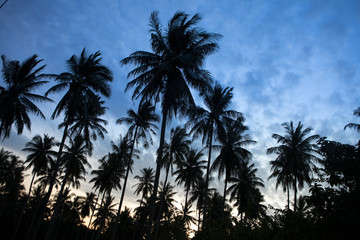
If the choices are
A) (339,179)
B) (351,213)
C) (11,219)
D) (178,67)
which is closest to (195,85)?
(178,67)

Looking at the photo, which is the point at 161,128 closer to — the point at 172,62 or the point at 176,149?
the point at 172,62

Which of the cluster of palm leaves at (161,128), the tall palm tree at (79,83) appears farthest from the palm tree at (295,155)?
the tall palm tree at (79,83)

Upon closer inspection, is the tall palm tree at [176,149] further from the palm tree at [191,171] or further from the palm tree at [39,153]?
the palm tree at [39,153]

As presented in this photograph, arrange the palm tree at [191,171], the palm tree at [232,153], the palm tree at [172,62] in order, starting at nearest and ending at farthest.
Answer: the palm tree at [172,62] < the palm tree at [232,153] < the palm tree at [191,171]

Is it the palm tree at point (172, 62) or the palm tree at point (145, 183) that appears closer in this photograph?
the palm tree at point (172, 62)

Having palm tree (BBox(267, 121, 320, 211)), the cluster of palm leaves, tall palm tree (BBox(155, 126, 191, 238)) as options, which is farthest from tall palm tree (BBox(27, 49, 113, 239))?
palm tree (BBox(267, 121, 320, 211))

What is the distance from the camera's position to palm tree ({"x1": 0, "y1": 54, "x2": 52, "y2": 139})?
18359 millimetres

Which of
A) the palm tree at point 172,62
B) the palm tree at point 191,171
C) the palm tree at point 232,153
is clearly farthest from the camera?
the palm tree at point 191,171

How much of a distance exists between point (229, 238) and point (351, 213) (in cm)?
783

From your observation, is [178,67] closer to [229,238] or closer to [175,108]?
[175,108]

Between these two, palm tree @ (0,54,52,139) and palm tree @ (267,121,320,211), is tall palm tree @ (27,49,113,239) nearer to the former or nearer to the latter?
palm tree @ (0,54,52,139)

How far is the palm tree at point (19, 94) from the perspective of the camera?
18359mm

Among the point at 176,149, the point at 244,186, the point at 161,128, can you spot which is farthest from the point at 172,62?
the point at 244,186

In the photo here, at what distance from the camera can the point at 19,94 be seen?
62.2ft
